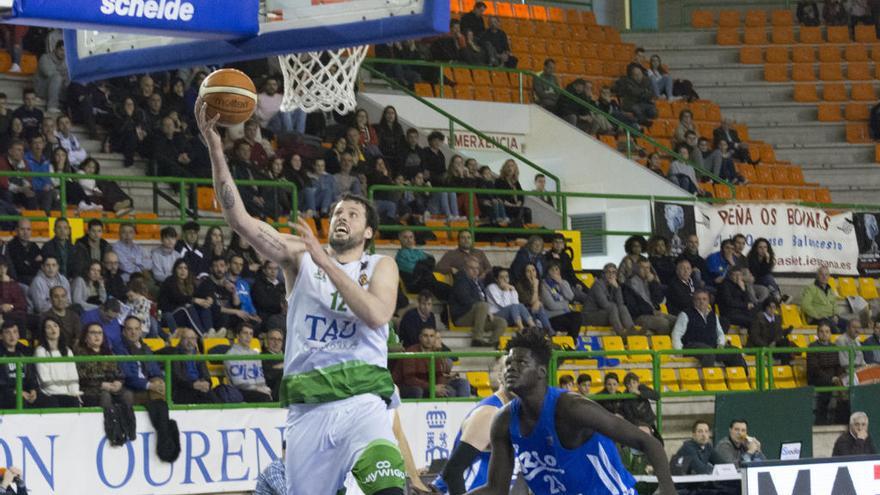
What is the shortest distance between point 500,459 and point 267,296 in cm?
838

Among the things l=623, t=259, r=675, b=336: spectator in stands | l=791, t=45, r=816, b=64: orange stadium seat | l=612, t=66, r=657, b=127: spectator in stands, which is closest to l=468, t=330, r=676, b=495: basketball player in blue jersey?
l=623, t=259, r=675, b=336: spectator in stands

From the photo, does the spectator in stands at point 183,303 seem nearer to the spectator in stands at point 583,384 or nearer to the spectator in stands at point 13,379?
the spectator in stands at point 13,379

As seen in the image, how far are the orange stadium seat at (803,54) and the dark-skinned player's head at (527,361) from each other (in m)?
21.6

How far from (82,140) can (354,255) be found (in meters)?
11.6

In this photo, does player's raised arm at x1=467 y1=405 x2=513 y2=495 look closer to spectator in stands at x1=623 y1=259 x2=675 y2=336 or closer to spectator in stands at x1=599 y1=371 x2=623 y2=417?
spectator in stands at x1=599 y1=371 x2=623 y2=417

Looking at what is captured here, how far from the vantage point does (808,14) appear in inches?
1110

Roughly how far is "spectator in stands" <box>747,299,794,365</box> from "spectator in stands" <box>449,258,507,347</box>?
11.5ft

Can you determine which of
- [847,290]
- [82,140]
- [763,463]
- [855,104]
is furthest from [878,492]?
[855,104]

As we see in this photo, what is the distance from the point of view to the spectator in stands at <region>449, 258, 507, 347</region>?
16.5 metres

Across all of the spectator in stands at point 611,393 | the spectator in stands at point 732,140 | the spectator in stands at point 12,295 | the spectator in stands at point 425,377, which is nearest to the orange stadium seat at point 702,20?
the spectator in stands at point 732,140

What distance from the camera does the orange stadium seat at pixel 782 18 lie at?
28459 mm

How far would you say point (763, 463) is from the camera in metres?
7.61

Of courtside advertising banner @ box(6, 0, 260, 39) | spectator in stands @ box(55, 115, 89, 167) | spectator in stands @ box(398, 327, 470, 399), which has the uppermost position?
courtside advertising banner @ box(6, 0, 260, 39)

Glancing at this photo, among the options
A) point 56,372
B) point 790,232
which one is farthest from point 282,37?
point 790,232
